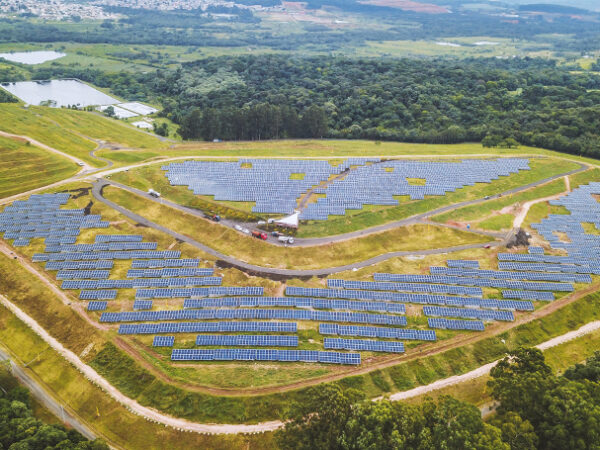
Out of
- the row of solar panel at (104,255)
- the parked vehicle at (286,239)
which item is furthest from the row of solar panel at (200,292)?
the parked vehicle at (286,239)

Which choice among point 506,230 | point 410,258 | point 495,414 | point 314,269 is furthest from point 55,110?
point 495,414

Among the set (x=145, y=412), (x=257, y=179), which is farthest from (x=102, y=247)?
(x=257, y=179)

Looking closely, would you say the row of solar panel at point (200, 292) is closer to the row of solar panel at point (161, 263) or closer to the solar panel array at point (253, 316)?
the solar panel array at point (253, 316)

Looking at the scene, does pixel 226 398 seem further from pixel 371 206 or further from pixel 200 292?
pixel 371 206

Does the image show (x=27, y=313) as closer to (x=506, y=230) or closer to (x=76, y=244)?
(x=76, y=244)

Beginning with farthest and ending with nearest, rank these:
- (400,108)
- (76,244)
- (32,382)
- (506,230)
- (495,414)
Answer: (400,108)
(506,230)
(76,244)
(32,382)
(495,414)

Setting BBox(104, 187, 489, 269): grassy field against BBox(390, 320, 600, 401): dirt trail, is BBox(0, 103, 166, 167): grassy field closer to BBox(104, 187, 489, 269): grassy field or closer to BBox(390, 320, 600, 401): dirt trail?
BBox(104, 187, 489, 269): grassy field
